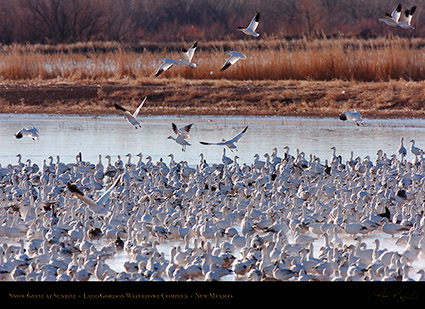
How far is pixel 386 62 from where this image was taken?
2400 centimetres

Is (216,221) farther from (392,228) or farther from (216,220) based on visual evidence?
(392,228)

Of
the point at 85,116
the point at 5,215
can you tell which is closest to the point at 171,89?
the point at 85,116

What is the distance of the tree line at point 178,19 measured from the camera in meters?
38.3

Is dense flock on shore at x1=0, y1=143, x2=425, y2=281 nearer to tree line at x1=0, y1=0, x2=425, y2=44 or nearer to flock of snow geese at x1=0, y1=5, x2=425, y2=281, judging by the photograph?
flock of snow geese at x1=0, y1=5, x2=425, y2=281

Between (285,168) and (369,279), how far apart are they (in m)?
5.62

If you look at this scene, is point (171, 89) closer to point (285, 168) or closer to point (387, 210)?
point (285, 168)

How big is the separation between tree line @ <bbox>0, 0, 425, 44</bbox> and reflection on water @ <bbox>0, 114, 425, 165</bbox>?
16.8 m

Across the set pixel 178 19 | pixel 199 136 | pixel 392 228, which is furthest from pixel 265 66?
pixel 178 19

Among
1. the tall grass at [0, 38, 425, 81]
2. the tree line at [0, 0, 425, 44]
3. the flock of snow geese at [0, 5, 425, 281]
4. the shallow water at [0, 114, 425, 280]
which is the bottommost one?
the shallow water at [0, 114, 425, 280]

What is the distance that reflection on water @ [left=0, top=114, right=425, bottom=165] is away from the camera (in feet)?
50.1

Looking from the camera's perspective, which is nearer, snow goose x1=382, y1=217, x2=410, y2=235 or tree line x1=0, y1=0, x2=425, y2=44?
snow goose x1=382, y1=217, x2=410, y2=235
